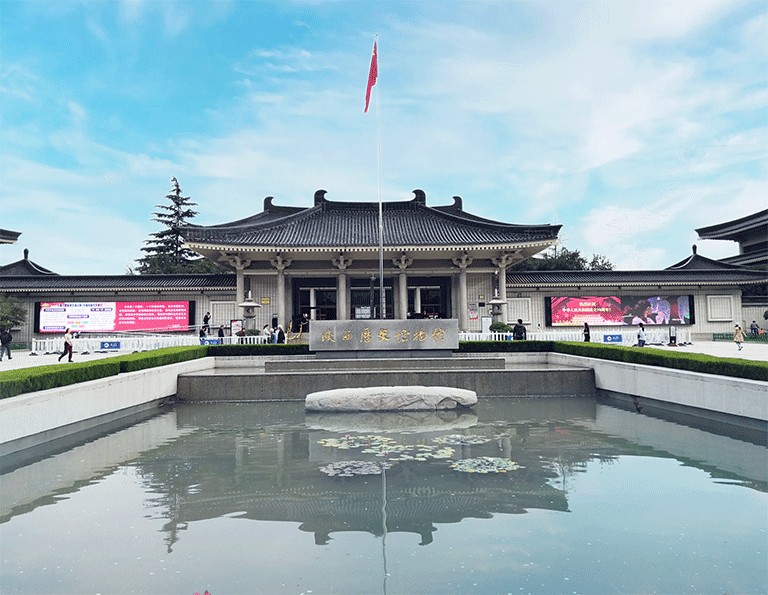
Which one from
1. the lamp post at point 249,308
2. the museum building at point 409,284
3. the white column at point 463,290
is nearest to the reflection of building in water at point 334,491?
the lamp post at point 249,308

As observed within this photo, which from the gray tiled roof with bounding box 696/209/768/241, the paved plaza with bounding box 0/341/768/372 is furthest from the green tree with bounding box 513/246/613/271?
the paved plaza with bounding box 0/341/768/372

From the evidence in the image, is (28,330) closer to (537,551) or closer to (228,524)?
(228,524)

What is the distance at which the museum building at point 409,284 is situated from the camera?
24.0 meters

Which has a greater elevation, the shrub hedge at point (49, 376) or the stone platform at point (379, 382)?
the shrub hedge at point (49, 376)

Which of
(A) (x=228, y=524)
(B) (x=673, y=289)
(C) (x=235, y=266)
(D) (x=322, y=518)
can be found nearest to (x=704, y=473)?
(D) (x=322, y=518)

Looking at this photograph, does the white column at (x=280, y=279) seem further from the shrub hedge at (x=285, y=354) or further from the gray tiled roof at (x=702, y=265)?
the gray tiled roof at (x=702, y=265)

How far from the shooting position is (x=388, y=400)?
10.3m

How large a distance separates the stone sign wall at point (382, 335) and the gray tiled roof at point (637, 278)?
9.62 metres

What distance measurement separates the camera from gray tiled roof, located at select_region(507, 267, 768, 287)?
25797 millimetres

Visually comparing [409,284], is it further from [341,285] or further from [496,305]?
[496,305]

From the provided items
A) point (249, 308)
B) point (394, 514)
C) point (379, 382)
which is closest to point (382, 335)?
point (379, 382)

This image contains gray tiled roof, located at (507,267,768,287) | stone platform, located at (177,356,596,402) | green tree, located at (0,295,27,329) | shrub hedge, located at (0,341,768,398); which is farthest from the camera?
gray tiled roof, located at (507,267,768,287)

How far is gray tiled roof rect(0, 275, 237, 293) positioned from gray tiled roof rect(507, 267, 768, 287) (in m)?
15.5

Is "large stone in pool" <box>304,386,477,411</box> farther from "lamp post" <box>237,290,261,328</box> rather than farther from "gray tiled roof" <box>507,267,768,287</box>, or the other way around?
"gray tiled roof" <box>507,267,768,287</box>
